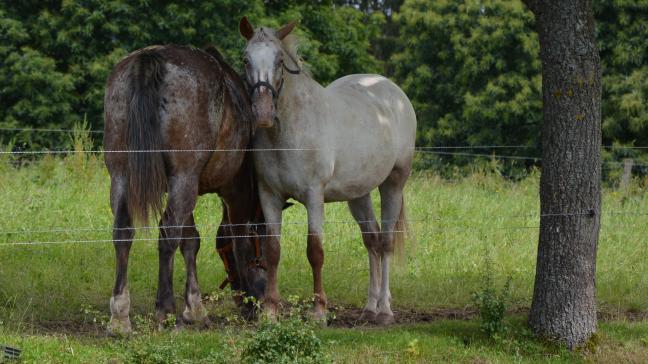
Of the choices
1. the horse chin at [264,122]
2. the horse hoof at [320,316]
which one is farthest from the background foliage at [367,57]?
the horse chin at [264,122]

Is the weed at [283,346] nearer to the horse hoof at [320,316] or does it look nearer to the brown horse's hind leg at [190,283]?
the horse hoof at [320,316]

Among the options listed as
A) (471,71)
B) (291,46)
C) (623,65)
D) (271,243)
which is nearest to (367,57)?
(471,71)

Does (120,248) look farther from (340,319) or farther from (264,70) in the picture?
(340,319)

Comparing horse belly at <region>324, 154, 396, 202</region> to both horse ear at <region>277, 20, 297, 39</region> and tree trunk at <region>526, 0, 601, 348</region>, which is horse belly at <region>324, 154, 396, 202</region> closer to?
horse ear at <region>277, 20, 297, 39</region>

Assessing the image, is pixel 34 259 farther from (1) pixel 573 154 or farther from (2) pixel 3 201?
(1) pixel 573 154

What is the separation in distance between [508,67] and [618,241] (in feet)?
46.4

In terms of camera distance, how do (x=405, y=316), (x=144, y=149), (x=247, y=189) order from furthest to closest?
(x=405, y=316)
(x=247, y=189)
(x=144, y=149)

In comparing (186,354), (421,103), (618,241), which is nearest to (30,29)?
(421,103)

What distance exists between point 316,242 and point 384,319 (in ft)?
3.45

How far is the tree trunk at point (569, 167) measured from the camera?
6.38 m

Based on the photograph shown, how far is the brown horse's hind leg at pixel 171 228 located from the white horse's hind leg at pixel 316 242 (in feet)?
3.26

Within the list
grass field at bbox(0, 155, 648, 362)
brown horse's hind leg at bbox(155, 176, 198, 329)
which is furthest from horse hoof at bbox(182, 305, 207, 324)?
brown horse's hind leg at bbox(155, 176, 198, 329)

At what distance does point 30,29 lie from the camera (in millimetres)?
21250

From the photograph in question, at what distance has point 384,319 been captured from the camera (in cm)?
772
